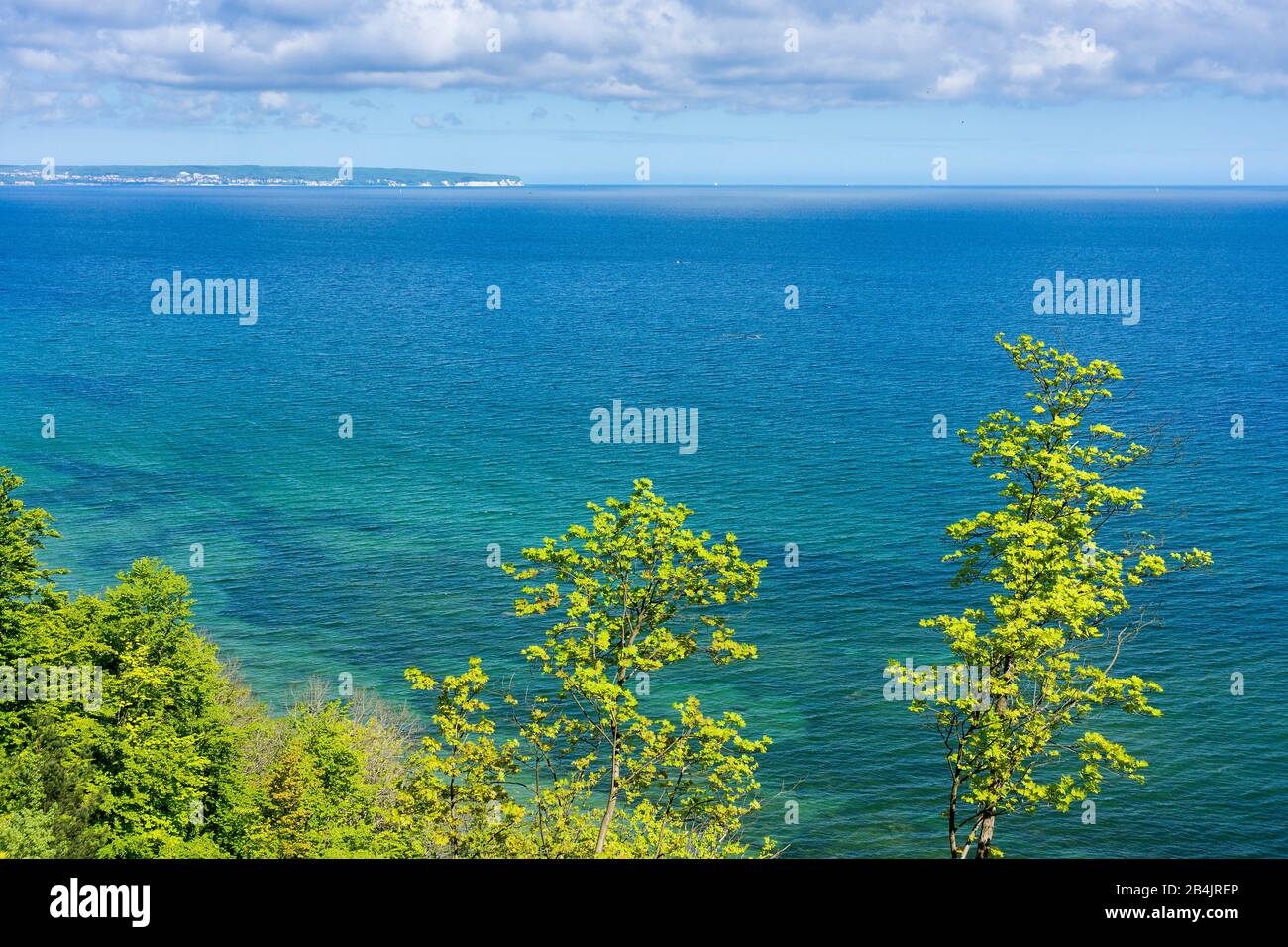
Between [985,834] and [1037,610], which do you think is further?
[985,834]

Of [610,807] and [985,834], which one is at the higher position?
[610,807]

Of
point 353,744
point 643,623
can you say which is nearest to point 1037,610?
point 643,623

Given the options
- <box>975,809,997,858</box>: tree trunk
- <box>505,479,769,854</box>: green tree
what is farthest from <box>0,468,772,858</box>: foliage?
<box>975,809,997,858</box>: tree trunk

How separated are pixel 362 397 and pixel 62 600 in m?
84.1

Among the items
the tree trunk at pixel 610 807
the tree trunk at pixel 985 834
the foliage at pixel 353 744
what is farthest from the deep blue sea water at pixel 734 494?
the tree trunk at pixel 610 807

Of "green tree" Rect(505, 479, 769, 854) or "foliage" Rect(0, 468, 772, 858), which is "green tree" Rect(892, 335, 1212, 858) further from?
"foliage" Rect(0, 468, 772, 858)

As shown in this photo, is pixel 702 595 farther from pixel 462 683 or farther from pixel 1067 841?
pixel 1067 841

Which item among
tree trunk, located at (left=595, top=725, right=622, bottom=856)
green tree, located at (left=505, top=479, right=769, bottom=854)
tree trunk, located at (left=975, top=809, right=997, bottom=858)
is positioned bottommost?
tree trunk, located at (left=975, top=809, right=997, bottom=858)

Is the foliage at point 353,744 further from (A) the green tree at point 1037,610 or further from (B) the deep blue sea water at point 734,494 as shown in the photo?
(B) the deep blue sea water at point 734,494

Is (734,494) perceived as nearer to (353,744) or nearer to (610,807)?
(353,744)

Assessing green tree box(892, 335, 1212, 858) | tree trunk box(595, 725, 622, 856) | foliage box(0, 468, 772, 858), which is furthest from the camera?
foliage box(0, 468, 772, 858)
